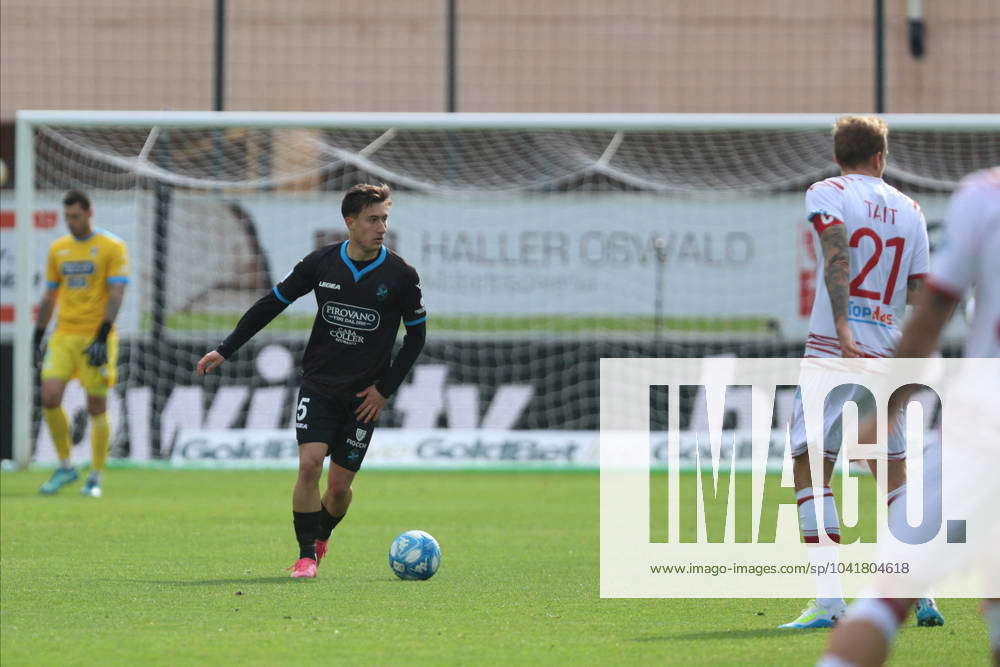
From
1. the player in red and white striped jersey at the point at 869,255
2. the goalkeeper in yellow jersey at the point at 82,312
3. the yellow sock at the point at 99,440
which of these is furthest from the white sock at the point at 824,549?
the yellow sock at the point at 99,440

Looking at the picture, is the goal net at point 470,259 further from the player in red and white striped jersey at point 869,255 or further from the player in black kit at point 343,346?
the player in red and white striped jersey at point 869,255

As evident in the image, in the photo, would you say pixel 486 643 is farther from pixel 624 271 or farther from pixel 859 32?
pixel 859 32

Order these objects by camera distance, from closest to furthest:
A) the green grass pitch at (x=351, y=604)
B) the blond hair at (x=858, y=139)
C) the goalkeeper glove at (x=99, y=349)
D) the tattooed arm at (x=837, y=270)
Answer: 1. the green grass pitch at (x=351, y=604)
2. the tattooed arm at (x=837, y=270)
3. the blond hair at (x=858, y=139)
4. the goalkeeper glove at (x=99, y=349)

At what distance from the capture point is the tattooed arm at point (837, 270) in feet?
19.5

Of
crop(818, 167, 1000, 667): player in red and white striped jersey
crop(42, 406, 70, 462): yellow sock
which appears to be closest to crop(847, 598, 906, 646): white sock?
crop(818, 167, 1000, 667): player in red and white striped jersey

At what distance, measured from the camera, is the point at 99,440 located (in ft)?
42.4

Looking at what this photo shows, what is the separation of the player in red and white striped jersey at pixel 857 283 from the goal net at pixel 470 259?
10.5 m

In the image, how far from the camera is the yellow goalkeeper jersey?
12820 mm

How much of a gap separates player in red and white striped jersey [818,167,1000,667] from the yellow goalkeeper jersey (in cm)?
993

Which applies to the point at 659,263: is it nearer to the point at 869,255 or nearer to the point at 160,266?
the point at 160,266

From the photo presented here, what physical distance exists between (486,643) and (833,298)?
6.27 ft

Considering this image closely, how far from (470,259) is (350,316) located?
31.4 feet

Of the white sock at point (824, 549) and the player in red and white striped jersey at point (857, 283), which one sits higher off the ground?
the player in red and white striped jersey at point (857, 283)

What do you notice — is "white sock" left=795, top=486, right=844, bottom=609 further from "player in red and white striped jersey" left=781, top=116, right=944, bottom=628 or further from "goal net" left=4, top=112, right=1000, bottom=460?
"goal net" left=4, top=112, right=1000, bottom=460
